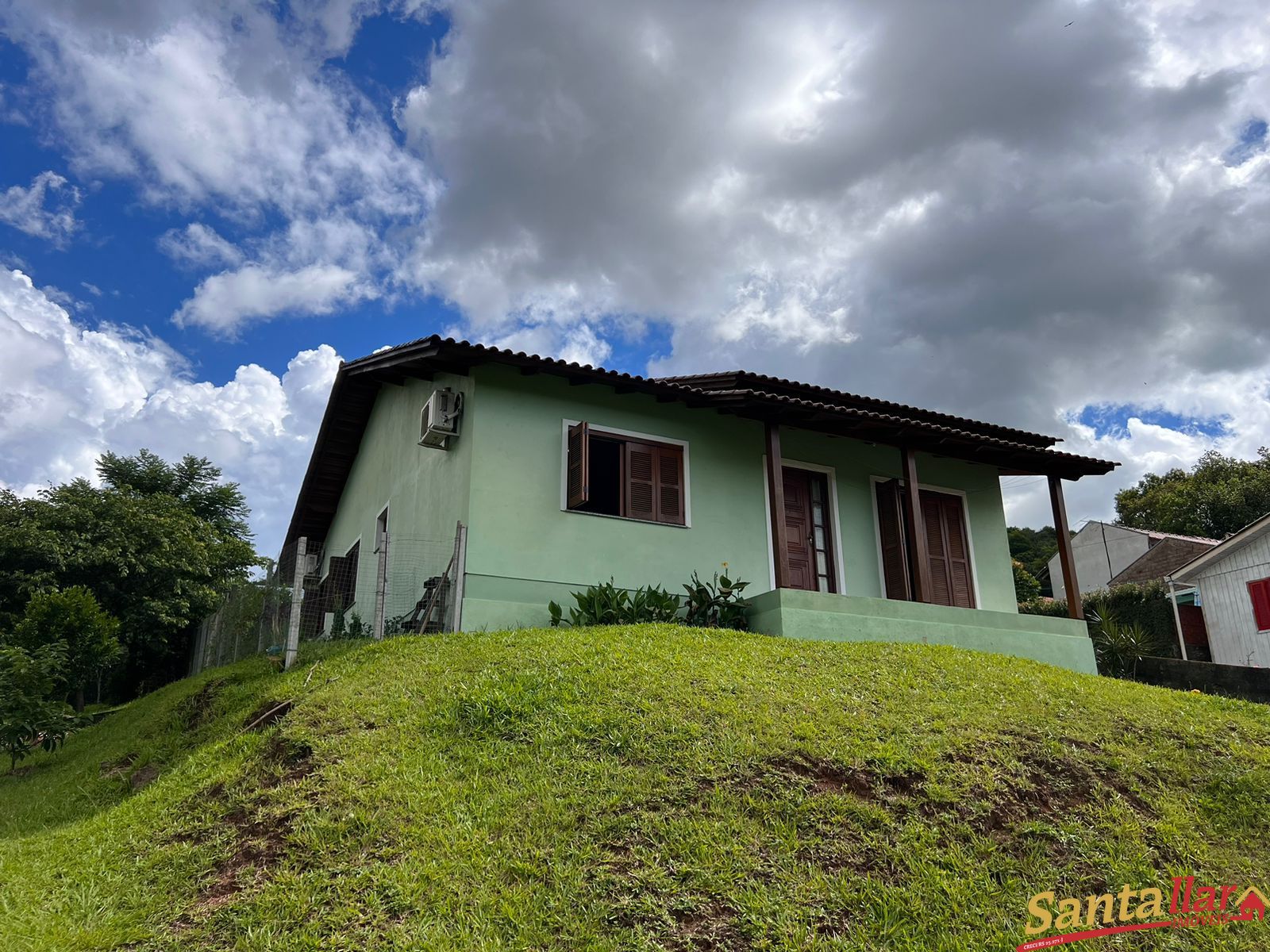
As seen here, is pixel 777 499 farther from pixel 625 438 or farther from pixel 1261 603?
pixel 1261 603

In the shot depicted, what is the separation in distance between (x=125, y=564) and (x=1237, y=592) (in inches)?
1008

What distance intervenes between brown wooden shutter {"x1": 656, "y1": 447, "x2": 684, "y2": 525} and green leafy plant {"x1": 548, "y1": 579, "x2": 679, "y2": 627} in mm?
1377

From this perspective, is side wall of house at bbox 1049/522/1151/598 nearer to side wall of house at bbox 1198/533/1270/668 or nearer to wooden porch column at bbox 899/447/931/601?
side wall of house at bbox 1198/533/1270/668

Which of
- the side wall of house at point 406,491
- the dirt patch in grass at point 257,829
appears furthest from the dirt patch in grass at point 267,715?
the side wall of house at point 406,491

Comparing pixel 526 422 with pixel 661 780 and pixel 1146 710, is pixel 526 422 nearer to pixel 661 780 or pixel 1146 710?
pixel 661 780

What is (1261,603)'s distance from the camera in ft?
64.0

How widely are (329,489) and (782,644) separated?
502 inches

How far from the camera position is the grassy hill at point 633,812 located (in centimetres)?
480

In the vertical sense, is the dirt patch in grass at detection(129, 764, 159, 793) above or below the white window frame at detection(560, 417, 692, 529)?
below

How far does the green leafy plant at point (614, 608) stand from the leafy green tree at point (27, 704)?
5.30m

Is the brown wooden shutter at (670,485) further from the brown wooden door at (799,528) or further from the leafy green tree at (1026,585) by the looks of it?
the leafy green tree at (1026,585)

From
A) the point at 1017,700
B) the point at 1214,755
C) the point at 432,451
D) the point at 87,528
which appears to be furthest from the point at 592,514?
the point at 87,528

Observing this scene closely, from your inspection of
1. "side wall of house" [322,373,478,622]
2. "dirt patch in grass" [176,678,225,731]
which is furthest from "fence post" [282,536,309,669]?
"side wall of house" [322,373,478,622]

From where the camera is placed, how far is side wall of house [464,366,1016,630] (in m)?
10.7
